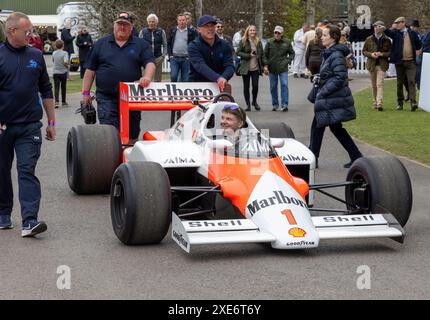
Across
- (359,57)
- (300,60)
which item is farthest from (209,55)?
(359,57)

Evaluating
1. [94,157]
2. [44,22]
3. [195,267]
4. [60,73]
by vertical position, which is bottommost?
[195,267]

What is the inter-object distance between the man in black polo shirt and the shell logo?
4.54 m

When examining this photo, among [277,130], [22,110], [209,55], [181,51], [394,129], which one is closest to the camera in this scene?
[22,110]

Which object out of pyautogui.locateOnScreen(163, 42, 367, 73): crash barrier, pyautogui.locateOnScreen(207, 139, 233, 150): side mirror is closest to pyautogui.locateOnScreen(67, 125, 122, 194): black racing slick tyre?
pyautogui.locateOnScreen(207, 139, 233, 150): side mirror

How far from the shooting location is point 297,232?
7570 mm

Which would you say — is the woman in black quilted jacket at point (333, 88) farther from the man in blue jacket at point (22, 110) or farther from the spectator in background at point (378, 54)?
the spectator in background at point (378, 54)

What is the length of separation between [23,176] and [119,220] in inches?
37.3

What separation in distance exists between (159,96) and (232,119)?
3.08m

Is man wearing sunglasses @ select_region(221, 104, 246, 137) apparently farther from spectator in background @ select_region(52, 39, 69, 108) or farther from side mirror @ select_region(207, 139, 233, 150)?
spectator in background @ select_region(52, 39, 69, 108)

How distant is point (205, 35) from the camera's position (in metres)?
12.7

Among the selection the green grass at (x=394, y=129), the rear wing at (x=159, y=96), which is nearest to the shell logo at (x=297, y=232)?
the rear wing at (x=159, y=96)

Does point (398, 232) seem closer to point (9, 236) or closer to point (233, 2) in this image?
point (9, 236)

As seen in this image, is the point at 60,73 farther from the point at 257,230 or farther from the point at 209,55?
the point at 257,230

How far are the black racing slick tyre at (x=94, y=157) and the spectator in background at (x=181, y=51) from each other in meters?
10.9
